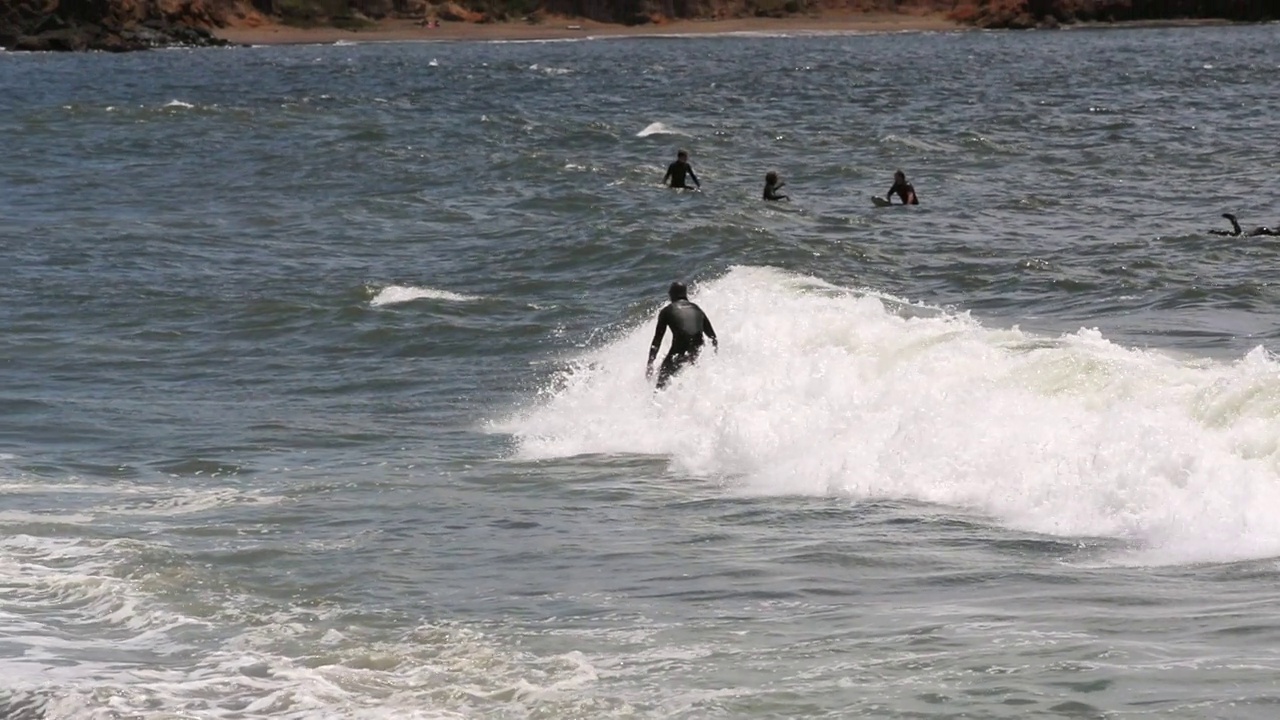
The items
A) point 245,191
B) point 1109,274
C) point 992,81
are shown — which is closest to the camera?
point 1109,274

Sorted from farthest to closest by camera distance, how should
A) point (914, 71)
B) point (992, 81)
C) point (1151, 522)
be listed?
1. point (914, 71)
2. point (992, 81)
3. point (1151, 522)

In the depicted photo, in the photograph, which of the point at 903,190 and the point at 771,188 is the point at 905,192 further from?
the point at 771,188

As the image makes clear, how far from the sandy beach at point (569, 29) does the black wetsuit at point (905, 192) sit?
92.3 meters

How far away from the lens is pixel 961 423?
14.3 m

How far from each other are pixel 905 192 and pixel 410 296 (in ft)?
33.1

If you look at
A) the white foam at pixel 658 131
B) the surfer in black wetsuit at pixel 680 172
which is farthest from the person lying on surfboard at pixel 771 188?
the white foam at pixel 658 131

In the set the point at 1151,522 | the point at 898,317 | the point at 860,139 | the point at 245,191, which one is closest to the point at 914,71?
the point at 860,139

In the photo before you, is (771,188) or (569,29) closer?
(771,188)

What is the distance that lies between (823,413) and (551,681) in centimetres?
662

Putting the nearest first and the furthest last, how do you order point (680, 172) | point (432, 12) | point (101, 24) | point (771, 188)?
point (771, 188) < point (680, 172) < point (101, 24) < point (432, 12)

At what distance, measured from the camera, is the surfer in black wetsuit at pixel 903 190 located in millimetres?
31297

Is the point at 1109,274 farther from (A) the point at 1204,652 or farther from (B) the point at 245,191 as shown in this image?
(B) the point at 245,191

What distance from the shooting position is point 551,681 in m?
9.31

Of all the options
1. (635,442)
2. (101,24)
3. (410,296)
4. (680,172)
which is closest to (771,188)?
(680,172)
